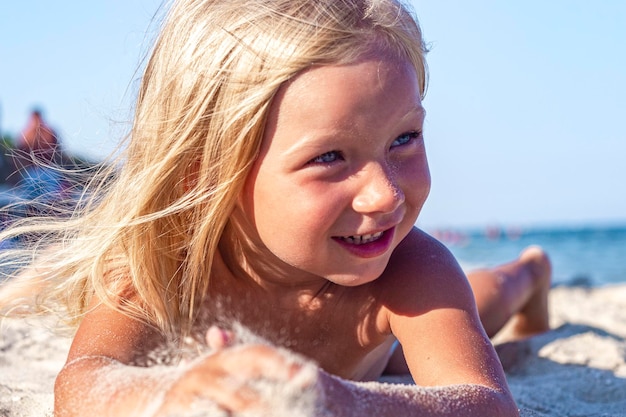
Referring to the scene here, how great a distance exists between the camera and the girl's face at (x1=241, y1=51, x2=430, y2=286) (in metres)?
1.61

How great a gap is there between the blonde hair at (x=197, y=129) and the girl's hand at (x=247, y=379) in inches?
27.9

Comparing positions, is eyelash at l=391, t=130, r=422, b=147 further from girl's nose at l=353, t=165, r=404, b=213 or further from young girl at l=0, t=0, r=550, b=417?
girl's nose at l=353, t=165, r=404, b=213

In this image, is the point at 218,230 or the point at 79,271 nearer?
the point at 218,230

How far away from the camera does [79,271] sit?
2.11 m

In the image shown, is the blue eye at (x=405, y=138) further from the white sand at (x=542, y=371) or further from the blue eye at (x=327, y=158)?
the white sand at (x=542, y=371)

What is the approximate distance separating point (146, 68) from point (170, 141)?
30cm

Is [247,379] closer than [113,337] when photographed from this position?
Yes

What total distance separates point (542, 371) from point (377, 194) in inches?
69.0

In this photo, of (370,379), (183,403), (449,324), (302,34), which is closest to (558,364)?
(370,379)

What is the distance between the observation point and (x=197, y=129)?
183cm

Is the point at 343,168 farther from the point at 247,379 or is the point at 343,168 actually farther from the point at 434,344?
the point at 247,379

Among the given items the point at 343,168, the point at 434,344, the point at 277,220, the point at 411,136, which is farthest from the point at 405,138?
the point at 434,344

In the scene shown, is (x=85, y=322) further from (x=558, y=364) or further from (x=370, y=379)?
(x=558, y=364)

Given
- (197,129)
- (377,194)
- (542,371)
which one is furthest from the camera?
(542,371)
